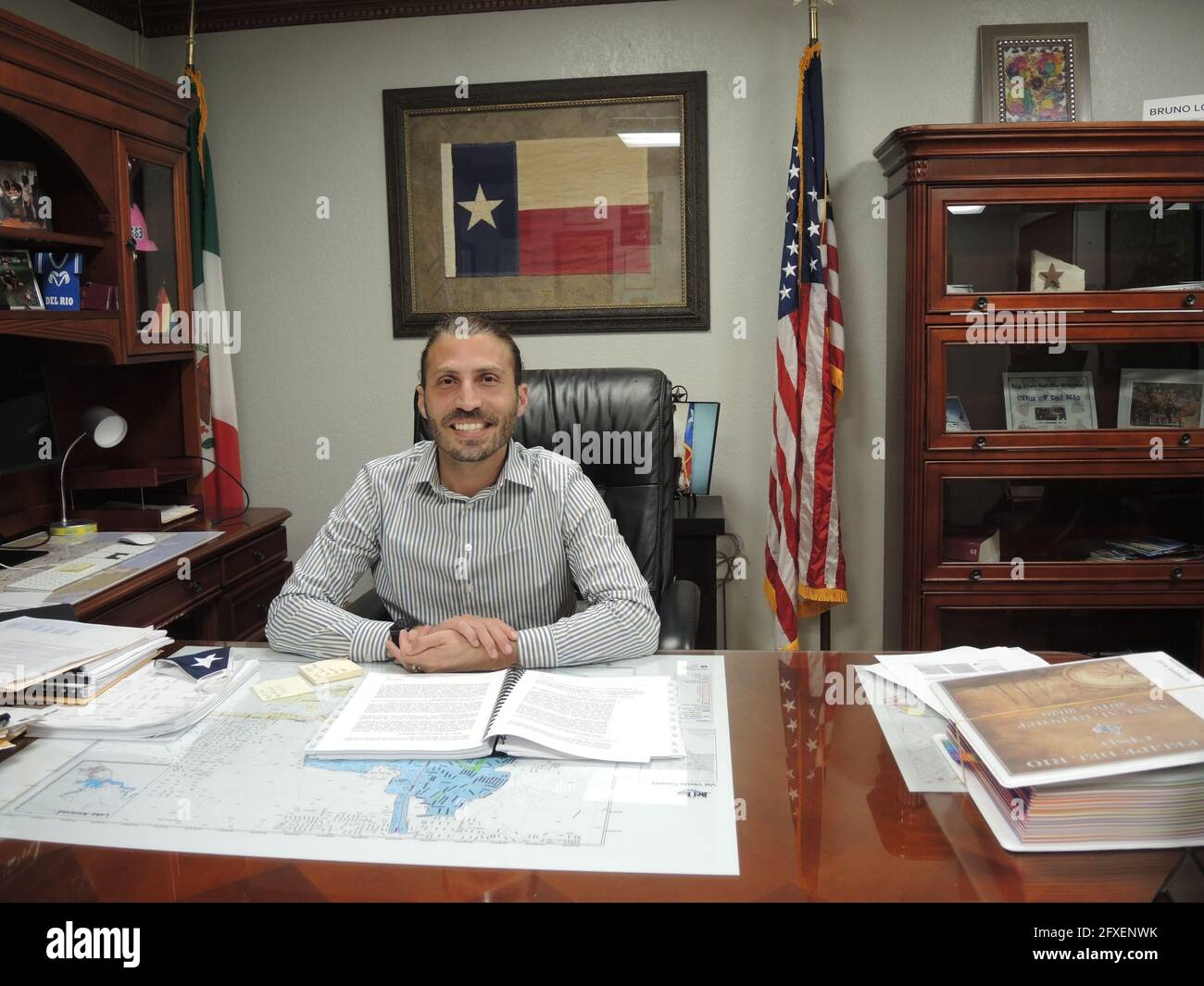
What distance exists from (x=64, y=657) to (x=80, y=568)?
43.1 inches

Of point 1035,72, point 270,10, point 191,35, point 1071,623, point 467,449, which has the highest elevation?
point 270,10

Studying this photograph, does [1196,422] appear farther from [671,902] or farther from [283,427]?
[283,427]

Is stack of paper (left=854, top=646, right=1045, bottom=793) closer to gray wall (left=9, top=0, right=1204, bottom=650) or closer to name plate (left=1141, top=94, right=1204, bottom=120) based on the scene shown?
gray wall (left=9, top=0, right=1204, bottom=650)

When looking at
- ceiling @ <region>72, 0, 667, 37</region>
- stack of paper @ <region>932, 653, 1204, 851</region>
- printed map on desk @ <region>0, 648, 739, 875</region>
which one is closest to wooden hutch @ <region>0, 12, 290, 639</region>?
ceiling @ <region>72, 0, 667, 37</region>

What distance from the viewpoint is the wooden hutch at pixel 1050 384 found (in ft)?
8.86

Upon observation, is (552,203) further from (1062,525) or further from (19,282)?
(1062,525)

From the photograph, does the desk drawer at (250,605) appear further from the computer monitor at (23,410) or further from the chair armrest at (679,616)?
the chair armrest at (679,616)

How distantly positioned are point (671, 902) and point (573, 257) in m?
2.65

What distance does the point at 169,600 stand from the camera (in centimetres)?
240

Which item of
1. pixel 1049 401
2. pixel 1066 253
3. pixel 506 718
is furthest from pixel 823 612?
pixel 506 718

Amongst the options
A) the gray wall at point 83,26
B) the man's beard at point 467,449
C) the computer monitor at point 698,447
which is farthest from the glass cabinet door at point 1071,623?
the gray wall at point 83,26

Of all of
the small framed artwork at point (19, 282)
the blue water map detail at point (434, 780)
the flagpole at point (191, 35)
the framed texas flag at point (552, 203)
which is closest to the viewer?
the blue water map detail at point (434, 780)

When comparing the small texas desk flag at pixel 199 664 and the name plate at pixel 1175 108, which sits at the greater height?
the name plate at pixel 1175 108

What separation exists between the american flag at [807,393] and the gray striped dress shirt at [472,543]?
1.26 m
